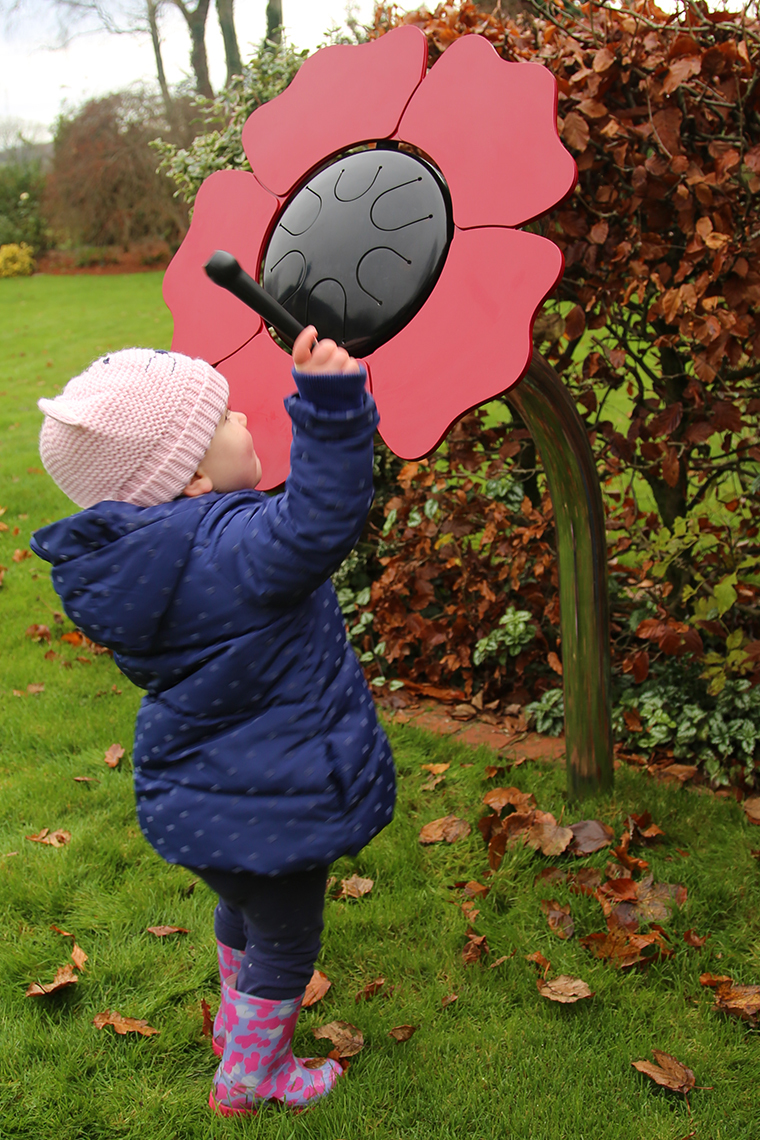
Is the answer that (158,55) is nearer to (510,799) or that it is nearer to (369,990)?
(510,799)

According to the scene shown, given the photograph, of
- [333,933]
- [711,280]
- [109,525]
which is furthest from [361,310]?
[333,933]

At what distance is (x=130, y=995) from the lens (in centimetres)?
215

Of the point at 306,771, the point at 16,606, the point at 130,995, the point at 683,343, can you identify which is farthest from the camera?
the point at 16,606

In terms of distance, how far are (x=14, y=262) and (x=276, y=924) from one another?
2582cm

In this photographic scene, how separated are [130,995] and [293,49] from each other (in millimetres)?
3733

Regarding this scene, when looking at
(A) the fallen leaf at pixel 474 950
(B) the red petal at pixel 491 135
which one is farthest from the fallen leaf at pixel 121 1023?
(B) the red petal at pixel 491 135

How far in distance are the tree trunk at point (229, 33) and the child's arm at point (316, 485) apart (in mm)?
12873

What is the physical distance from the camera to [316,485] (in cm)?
126

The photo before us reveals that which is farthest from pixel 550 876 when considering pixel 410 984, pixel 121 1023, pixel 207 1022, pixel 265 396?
pixel 265 396

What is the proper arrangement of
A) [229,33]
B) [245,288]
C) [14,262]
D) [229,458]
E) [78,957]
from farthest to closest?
1. [14,262]
2. [229,33]
3. [78,957]
4. [229,458]
5. [245,288]

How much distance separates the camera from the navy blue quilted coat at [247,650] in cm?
129

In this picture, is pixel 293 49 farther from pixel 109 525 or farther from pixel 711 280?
pixel 109 525

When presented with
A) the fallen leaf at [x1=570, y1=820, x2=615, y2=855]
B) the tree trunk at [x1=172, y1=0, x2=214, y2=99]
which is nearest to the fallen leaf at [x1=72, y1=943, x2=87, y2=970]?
the fallen leaf at [x1=570, y1=820, x2=615, y2=855]

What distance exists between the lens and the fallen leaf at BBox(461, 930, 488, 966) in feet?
7.13
